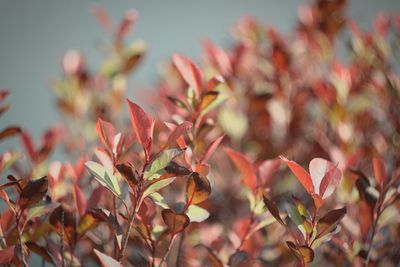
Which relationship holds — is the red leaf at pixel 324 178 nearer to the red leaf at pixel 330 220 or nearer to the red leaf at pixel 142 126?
the red leaf at pixel 330 220

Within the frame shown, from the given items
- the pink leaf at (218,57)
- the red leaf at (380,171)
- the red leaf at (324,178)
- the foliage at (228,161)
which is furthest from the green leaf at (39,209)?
the pink leaf at (218,57)

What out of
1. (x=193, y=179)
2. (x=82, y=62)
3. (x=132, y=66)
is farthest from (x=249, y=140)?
(x=193, y=179)

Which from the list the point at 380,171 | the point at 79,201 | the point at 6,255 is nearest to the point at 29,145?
the point at 79,201

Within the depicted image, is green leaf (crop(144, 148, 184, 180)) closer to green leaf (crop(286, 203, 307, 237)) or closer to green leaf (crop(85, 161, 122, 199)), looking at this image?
green leaf (crop(85, 161, 122, 199))

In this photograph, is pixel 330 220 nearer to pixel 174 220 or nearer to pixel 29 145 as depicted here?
pixel 174 220

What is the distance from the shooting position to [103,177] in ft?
2.28

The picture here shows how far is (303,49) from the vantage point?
74.1 inches

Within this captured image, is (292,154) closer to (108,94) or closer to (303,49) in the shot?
(303,49)

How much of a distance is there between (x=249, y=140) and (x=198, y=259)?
0.50 meters

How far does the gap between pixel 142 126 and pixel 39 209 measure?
0.81 ft

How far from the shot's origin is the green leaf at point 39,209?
753mm

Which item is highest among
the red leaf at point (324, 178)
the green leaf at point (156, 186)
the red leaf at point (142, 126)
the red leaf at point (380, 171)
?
the red leaf at point (142, 126)

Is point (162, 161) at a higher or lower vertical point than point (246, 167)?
higher

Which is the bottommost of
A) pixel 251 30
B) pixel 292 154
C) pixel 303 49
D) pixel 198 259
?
pixel 198 259
